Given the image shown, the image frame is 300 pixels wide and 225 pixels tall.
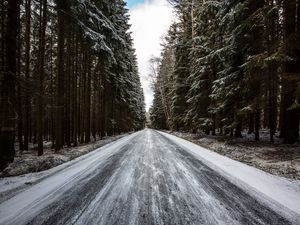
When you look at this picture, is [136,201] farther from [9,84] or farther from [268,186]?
[9,84]

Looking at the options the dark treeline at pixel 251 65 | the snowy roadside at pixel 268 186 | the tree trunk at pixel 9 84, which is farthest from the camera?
the dark treeline at pixel 251 65

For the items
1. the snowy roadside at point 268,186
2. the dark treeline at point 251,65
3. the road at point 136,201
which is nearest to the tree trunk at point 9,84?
the road at point 136,201

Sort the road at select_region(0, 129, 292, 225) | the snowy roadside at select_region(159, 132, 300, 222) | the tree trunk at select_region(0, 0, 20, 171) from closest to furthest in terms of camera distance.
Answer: the road at select_region(0, 129, 292, 225) < the snowy roadside at select_region(159, 132, 300, 222) < the tree trunk at select_region(0, 0, 20, 171)

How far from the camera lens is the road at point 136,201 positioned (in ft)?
12.8

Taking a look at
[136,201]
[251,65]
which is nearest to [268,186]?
[136,201]

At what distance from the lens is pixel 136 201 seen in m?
4.68

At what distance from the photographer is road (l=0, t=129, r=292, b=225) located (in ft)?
12.8

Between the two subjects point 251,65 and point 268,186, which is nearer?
point 268,186

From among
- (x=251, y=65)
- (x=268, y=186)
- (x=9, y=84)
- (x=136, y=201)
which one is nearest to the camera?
(x=136, y=201)

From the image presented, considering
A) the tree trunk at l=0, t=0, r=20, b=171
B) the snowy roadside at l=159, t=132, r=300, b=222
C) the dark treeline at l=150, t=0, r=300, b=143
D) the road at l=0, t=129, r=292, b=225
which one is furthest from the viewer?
the dark treeline at l=150, t=0, r=300, b=143

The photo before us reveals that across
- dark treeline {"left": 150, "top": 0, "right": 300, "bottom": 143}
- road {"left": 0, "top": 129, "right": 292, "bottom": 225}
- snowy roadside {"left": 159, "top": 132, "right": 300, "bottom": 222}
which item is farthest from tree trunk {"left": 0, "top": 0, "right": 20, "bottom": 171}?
dark treeline {"left": 150, "top": 0, "right": 300, "bottom": 143}

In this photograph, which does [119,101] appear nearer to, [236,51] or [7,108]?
[236,51]

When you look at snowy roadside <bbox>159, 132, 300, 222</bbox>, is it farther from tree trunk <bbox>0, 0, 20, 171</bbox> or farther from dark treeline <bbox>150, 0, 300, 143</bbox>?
tree trunk <bbox>0, 0, 20, 171</bbox>

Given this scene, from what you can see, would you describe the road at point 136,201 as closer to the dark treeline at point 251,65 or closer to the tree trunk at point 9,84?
the tree trunk at point 9,84
